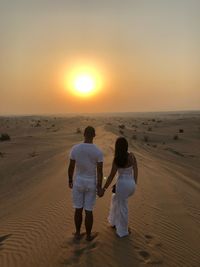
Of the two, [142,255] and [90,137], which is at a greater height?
[90,137]

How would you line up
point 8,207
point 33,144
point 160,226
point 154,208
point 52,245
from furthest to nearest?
point 33,144, point 8,207, point 154,208, point 160,226, point 52,245

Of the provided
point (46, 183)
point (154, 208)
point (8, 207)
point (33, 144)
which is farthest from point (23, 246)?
point (33, 144)

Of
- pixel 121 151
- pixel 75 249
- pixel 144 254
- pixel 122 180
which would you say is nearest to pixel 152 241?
pixel 144 254

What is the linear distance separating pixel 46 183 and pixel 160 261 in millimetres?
7968

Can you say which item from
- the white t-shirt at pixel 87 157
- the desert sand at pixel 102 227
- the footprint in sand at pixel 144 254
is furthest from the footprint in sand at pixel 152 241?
the white t-shirt at pixel 87 157

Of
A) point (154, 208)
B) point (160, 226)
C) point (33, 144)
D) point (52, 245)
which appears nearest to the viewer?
point (52, 245)

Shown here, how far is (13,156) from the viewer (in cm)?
2330

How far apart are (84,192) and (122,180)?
650 mm

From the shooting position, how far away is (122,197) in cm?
718

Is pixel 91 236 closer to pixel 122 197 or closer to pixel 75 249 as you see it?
pixel 75 249

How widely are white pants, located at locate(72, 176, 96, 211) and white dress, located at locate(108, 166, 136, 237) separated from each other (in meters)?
0.46

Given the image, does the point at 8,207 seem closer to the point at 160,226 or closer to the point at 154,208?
the point at 154,208

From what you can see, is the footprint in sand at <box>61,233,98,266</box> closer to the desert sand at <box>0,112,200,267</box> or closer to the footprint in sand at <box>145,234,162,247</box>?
the desert sand at <box>0,112,200,267</box>

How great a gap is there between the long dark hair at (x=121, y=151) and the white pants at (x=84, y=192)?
19.6 inches
